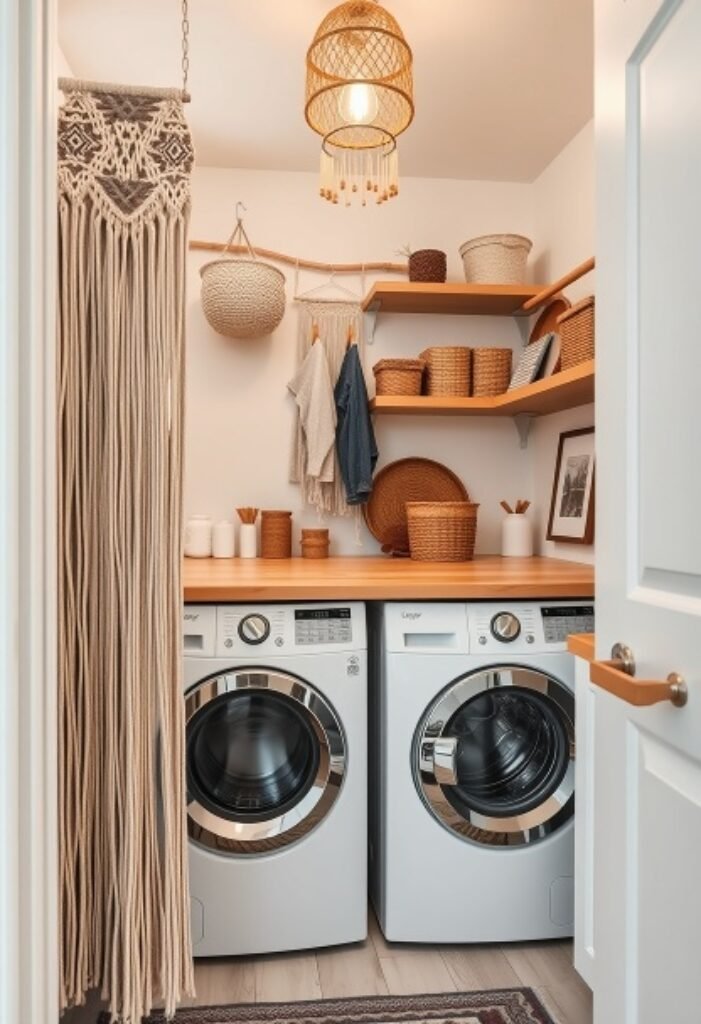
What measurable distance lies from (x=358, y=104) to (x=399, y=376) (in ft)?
3.38

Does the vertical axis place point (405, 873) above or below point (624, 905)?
below

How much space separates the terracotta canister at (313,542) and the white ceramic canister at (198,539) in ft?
1.14

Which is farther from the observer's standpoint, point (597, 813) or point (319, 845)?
point (319, 845)

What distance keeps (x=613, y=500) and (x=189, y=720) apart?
1.29 meters

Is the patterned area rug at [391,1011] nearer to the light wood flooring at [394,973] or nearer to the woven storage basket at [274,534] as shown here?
the light wood flooring at [394,973]

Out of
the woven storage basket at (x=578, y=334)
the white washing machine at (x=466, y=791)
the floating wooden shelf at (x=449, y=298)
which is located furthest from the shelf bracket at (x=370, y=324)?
the white washing machine at (x=466, y=791)

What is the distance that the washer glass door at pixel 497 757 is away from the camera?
2045mm

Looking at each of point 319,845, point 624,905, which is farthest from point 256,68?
point 624,905

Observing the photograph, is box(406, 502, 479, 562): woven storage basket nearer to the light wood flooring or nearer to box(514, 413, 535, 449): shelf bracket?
box(514, 413, 535, 449): shelf bracket

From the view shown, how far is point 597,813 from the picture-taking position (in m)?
1.15

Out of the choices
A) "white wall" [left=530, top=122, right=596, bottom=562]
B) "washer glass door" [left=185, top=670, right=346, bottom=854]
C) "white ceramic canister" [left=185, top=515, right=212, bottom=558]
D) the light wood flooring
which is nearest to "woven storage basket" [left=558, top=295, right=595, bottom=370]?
"white wall" [left=530, top=122, right=596, bottom=562]

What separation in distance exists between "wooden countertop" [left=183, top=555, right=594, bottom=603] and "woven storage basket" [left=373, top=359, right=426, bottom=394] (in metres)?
0.75

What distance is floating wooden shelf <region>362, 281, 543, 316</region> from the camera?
9.18 ft

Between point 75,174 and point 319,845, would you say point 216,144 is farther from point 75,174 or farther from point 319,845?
point 319,845
